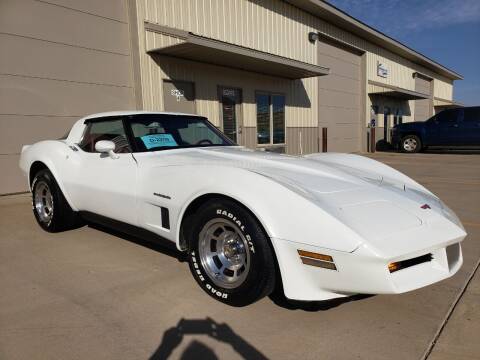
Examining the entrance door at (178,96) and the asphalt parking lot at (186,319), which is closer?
the asphalt parking lot at (186,319)

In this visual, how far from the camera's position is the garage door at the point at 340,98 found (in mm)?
14984

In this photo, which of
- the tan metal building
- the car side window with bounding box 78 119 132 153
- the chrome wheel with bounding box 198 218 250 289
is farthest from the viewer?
the tan metal building

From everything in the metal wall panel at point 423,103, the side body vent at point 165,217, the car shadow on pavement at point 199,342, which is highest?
the metal wall panel at point 423,103

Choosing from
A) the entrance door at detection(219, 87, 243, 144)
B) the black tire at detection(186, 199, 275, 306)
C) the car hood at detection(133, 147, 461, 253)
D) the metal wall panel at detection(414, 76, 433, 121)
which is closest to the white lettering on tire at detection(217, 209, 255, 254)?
the black tire at detection(186, 199, 275, 306)

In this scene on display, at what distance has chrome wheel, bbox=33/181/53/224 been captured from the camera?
13.6 feet

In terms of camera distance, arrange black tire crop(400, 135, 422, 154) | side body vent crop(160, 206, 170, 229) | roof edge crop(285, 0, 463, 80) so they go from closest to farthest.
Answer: side body vent crop(160, 206, 170, 229) < roof edge crop(285, 0, 463, 80) < black tire crop(400, 135, 422, 154)

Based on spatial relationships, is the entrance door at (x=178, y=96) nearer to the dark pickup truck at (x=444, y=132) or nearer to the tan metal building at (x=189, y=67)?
the tan metal building at (x=189, y=67)

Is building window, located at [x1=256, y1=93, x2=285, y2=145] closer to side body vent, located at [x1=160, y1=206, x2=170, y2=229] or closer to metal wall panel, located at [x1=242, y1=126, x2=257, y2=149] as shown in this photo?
metal wall panel, located at [x1=242, y1=126, x2=257, y2=149]

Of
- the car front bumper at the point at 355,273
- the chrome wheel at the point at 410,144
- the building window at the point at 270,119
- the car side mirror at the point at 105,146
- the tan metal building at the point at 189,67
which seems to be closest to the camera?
the car front bumper at the point at 355,273

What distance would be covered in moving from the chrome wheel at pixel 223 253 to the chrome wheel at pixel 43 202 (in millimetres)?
2454

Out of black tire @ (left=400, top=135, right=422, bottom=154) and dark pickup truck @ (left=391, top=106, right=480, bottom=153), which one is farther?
black tire @ (left=400, top=135, right=422, bottom=154)

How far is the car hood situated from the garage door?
12240 millimetres

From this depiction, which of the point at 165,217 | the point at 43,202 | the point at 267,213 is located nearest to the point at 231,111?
the point at 43,202

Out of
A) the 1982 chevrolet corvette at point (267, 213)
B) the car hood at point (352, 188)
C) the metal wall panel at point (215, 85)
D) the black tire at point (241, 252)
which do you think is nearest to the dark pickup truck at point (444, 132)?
the metal wall panel at point (215, 85)
